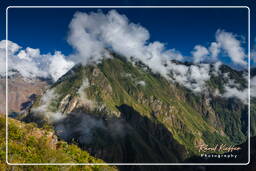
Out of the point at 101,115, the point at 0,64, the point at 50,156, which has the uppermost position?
the point at 101,115

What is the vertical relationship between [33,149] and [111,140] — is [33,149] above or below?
below

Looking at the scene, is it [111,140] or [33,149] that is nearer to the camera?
[33,149]

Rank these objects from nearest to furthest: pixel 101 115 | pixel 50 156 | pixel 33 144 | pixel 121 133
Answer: pixel 50 156, pixel 33 144, pixel 121 133, pixel 101 115

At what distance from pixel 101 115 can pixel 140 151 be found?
39879 mm

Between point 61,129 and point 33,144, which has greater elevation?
point 61,129

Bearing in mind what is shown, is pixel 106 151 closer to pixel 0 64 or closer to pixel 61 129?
pixel 61 129

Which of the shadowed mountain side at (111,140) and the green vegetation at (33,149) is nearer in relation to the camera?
the green vegetation at (33,149)

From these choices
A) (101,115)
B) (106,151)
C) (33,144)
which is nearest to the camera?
(33,144)

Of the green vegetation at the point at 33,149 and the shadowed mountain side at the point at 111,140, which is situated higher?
the shadowed mountain side at the point at 111,140

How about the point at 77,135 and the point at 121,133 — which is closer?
the point at 77,135

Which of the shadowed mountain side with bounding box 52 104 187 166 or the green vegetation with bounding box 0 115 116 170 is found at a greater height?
the shadowed mountain side with bounding box 52 104 187 166

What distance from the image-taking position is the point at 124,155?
499 ft

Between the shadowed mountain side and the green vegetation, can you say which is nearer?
the green vegetation

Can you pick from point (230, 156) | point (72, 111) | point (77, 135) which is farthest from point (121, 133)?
point (230, 156)
